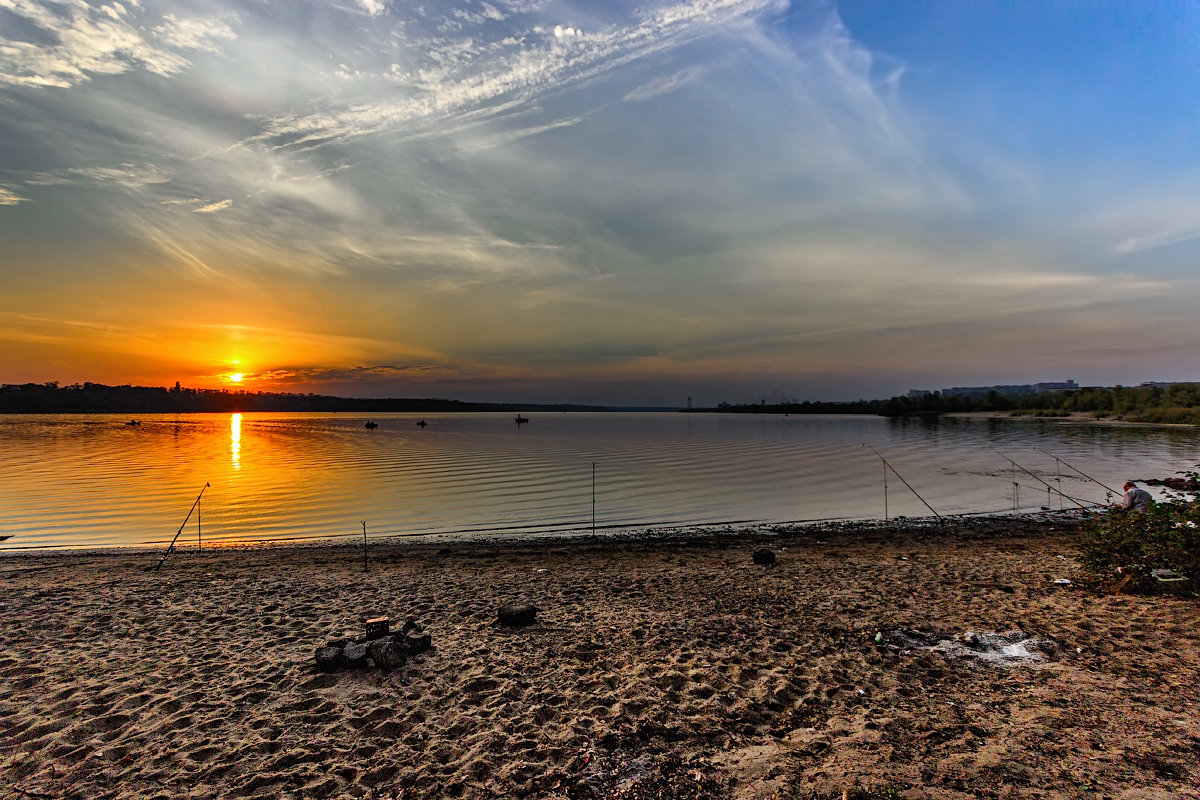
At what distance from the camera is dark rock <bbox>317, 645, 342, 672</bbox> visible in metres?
7.48

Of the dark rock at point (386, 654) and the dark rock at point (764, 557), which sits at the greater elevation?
the dark rock at point (386, 654)

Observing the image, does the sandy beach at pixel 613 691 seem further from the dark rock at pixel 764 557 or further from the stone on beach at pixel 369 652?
the dark rock at pixel 764 557

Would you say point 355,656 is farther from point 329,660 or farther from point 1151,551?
point 1151,551

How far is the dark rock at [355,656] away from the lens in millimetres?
7512

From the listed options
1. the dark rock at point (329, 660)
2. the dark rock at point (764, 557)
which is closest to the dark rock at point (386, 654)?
the dark rock at point (329, 660)

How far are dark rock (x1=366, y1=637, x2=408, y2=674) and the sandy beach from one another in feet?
0.51

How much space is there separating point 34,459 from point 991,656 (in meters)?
59.9

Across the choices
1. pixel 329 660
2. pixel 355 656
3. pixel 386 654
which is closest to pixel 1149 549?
pixel 386 654

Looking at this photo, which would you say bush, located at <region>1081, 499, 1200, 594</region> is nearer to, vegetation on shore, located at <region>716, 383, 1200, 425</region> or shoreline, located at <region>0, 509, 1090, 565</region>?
shoreline, located at <region>0, 509, 1090, 565</region>

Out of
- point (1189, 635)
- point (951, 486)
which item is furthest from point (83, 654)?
point (951, 486)

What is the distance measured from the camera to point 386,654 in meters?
7.61

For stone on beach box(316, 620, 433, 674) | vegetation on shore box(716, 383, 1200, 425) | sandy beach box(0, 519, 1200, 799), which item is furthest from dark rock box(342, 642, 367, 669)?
vegetation on shore box(716, 383, 1200, 425)

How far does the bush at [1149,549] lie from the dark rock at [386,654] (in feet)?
42.0

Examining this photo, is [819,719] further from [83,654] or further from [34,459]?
[34,459]
